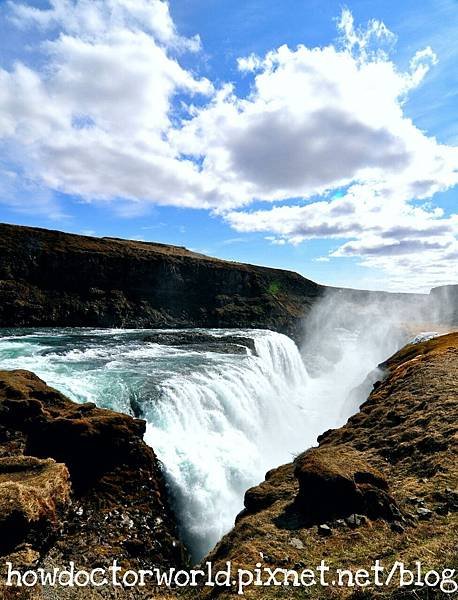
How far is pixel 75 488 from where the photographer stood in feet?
43.7

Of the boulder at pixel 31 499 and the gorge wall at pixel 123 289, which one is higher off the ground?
the gorge wall at pixel 123 289

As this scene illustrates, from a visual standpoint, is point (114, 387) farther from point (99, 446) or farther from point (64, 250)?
point (64, 250)

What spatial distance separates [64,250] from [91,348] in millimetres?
48907

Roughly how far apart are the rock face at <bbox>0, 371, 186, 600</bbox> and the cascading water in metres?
2.50

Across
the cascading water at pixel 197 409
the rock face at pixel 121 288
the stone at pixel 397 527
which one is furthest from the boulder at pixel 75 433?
the rock face at pixel 121 288

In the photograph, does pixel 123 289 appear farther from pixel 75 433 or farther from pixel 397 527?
pixel 397 527

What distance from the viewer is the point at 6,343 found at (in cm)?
4331

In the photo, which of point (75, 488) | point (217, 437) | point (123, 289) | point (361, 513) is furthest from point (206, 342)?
point (361, 513)

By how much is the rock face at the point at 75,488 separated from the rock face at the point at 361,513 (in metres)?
3.75

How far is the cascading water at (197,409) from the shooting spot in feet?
58.9

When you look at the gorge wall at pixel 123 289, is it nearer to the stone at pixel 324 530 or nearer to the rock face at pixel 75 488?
the rock face at pixel 75 488

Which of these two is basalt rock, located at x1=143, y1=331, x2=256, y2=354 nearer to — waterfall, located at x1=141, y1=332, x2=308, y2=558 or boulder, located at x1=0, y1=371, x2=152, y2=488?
waterfall, located at x1=141, y1=332, x2=308, y2=558

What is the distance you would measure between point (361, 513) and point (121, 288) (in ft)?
275

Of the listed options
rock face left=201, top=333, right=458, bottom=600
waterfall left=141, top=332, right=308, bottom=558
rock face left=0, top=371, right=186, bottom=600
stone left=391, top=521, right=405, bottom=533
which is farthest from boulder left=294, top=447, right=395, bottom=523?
waterfall left=141, top=332, right=308, bottom=558
